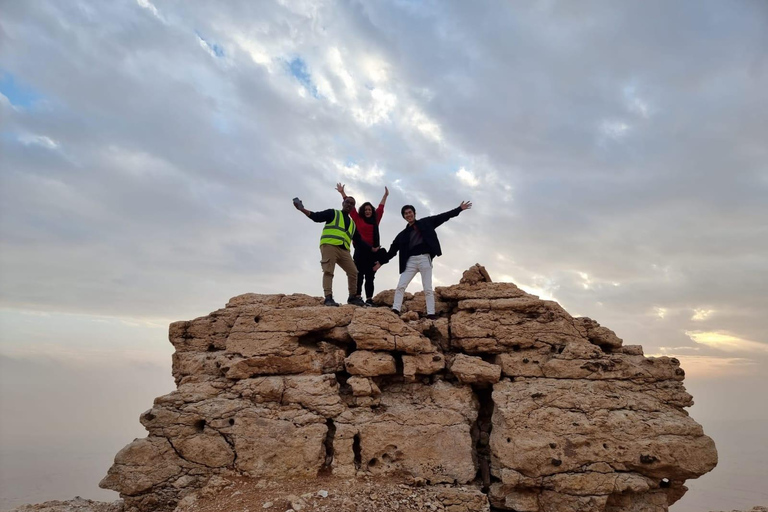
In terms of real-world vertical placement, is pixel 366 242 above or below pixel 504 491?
above

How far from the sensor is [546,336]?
1103 cm

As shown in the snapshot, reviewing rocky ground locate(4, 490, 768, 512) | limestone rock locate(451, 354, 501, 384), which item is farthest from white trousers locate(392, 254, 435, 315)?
rocky ground locate(4, 490, 768, 512)

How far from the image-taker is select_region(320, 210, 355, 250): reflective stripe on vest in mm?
12133

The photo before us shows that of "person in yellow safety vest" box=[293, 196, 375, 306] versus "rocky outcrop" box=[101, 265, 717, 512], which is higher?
"person in yellow safety vest" box=[293, 196, 375, 306]

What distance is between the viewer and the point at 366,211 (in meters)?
13.3

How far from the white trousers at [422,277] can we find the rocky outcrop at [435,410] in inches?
19.7

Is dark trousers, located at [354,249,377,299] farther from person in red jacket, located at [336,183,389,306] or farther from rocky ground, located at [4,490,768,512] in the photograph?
rocky ground, located at [4,490,768,512]

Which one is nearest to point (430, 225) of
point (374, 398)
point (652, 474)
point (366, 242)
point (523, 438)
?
point (366, 242)

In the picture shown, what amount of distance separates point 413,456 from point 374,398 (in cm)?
154

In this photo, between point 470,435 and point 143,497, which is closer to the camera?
point 143,497

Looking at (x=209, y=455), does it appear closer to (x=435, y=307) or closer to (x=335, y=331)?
(x=335, y=331)

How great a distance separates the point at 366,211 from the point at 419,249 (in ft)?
7.74

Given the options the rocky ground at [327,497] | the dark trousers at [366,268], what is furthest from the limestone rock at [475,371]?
the dark trousers at [366,268]

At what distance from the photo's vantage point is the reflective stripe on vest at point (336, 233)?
1213cm
